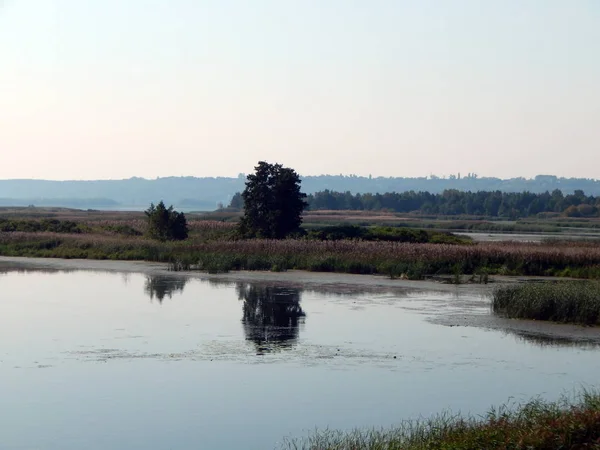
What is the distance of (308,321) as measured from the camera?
2531 cm

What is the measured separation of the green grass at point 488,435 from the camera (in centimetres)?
1127

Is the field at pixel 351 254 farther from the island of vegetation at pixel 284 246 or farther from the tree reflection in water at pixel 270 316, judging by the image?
the tree reflection in water at pixel 270 316

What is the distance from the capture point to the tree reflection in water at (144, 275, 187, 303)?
31.7 metres

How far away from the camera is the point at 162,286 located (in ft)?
113

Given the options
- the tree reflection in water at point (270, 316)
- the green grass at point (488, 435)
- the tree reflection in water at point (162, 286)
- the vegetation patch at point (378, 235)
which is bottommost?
the tree reflection in water at point (162, 286)

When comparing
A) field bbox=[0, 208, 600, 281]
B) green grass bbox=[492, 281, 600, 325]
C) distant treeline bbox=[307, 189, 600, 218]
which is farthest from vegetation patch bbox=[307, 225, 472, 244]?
distant treeline bbox=[307, 189, 600, 218]

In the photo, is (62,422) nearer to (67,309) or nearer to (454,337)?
(454,337)

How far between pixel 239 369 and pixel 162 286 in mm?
16336

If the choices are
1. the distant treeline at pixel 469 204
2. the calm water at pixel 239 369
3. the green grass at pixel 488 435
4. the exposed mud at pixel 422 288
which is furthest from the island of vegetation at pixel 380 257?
the distant treeline at pixel 469 204

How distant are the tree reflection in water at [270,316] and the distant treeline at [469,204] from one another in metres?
94.8

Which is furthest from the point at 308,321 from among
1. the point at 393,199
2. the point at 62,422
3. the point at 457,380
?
the point at 393,199

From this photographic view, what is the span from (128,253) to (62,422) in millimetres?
32939

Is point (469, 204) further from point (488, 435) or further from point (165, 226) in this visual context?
point (488, 435)

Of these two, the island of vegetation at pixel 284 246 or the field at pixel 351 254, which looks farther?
the island of vegetation at pixel 284 246
